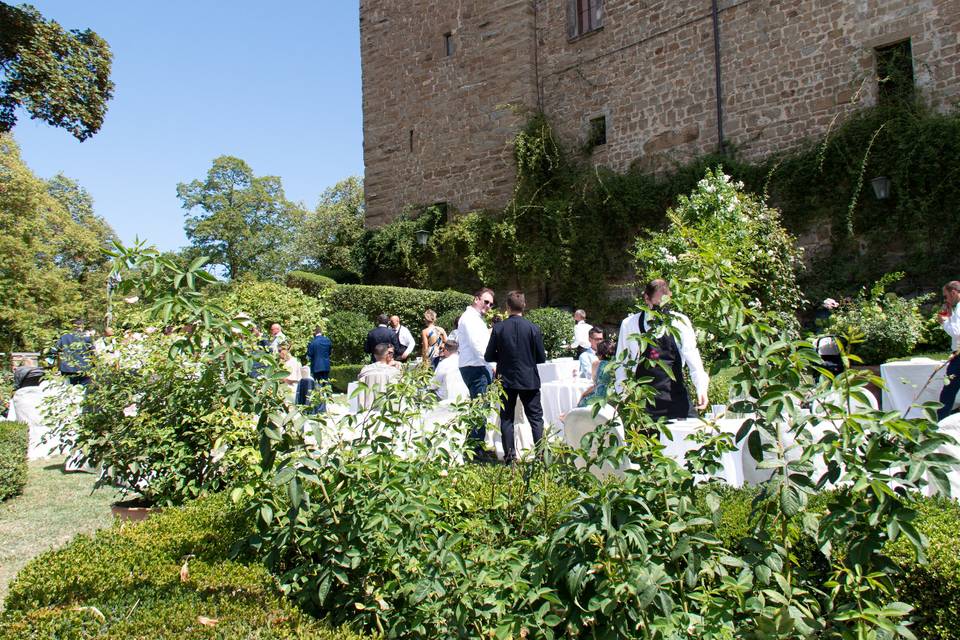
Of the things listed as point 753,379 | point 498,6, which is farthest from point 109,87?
point 753,379

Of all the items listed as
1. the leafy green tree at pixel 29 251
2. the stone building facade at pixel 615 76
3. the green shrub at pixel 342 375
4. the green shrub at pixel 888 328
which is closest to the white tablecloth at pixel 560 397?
the green shrub at pixel 888 328

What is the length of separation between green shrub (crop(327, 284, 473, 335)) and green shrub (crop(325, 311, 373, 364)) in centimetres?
23

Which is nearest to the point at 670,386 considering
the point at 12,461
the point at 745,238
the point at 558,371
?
the point at 558,371

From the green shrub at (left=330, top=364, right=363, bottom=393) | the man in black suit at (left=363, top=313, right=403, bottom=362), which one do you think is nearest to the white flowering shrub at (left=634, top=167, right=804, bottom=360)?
the man in black suit at (left=363, top=313, right=403, bottom=362)

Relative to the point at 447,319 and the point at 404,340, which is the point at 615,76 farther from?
the point at 404,340

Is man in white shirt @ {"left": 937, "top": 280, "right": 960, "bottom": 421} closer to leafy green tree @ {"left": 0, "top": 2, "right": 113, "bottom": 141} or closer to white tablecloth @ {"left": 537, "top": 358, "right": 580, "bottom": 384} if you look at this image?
white tablecloth @ {"left": 537, "top": 358, "right": 580, "bottom": 384}

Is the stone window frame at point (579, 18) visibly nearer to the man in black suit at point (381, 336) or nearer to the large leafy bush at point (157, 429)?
the man in black suit at point (381, 336)

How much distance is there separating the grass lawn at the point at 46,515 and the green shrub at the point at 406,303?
925 centimetres

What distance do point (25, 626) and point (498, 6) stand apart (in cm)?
1760

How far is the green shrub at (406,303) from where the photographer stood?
15938 millimetres

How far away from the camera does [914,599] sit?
8.67ft

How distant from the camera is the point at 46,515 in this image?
5.46 metres

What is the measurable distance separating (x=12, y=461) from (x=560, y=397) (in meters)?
5.43

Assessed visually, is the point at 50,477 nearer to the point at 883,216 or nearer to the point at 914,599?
the point at 914,599
